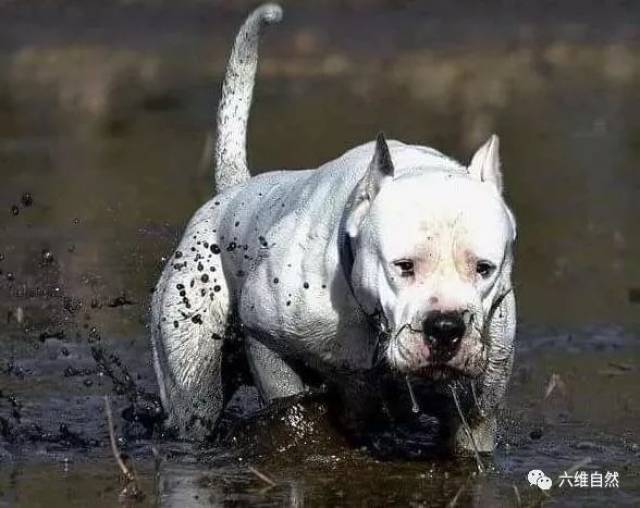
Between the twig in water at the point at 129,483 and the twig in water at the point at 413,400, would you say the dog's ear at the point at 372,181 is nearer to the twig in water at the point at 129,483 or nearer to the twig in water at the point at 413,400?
the twig in water at the point at 413,400

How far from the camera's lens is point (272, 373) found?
7.77 m

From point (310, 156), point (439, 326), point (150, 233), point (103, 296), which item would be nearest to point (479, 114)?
point (310, 156)

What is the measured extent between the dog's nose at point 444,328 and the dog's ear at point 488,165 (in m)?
0.72

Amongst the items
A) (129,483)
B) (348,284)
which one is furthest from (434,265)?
(129,483)

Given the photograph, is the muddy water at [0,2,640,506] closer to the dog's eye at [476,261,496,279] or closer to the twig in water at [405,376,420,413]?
the twig in water at [405,376,420,413]

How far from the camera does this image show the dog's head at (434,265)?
259 inches

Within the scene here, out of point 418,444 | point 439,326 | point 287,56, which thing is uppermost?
point 287,56

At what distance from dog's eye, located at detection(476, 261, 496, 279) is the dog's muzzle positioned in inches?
7.9

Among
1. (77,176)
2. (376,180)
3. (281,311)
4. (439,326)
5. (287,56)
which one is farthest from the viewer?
(287,56)

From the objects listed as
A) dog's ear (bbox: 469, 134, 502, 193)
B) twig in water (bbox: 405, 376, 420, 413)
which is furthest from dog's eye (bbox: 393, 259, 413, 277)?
dog's ear (bbox: 469, 134, 502, 193)

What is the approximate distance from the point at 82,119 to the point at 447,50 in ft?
17.5

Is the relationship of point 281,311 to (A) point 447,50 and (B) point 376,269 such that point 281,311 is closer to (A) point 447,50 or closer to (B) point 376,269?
(B) point 376,269

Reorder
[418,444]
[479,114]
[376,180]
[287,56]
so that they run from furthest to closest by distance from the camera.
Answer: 1. [287,56]
2. [479,114]
3. [418,444]
4. [376,180]

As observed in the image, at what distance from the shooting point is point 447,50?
2488 cm
